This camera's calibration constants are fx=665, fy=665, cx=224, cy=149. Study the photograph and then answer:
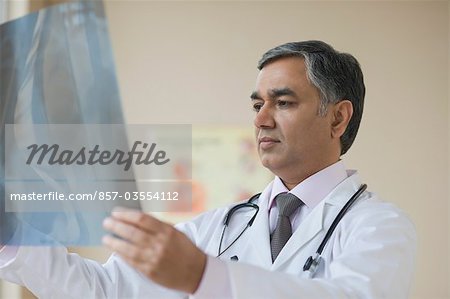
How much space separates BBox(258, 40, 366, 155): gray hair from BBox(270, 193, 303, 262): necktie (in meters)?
0.18

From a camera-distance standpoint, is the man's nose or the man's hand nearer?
the man's hand

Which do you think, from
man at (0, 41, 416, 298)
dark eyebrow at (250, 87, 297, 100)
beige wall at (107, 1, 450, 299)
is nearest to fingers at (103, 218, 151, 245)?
man at (0, 41, 416, 298)

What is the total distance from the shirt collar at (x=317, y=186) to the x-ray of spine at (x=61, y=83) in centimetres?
40

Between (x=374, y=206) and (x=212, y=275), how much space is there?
46cm

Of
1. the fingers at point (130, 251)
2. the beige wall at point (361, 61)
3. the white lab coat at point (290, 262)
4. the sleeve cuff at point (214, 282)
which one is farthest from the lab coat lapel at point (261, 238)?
the beige wall at point (361, 61)

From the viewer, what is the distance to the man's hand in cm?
72

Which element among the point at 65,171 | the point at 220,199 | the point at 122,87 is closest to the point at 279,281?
the point at 65,171

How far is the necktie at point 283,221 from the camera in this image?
127cm

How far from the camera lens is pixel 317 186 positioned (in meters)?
1.33

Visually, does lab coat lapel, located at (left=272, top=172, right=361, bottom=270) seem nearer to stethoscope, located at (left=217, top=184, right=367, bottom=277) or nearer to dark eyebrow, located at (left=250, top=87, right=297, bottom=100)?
stethoscope, located at (left=217, top=184, right=367, bottom=277)

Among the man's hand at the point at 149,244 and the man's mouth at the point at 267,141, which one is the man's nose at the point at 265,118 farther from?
the man's hand at the point at 149,244

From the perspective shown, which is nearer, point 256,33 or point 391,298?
Answer: point 391,298

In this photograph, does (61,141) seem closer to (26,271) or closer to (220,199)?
(26,271)

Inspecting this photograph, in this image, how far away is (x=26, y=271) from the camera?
115 centimetres
